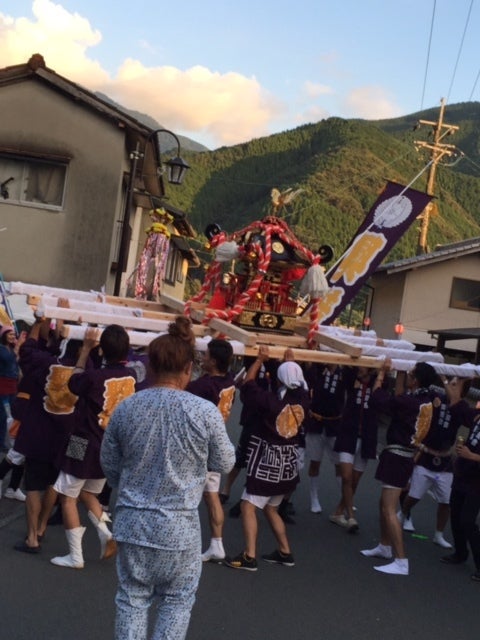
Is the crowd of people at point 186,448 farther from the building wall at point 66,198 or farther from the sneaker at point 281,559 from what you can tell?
the building wall at point 66,198

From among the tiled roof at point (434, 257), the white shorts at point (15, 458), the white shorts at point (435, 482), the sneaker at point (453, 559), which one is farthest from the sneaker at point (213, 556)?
the tiled roof at point (434, 257)

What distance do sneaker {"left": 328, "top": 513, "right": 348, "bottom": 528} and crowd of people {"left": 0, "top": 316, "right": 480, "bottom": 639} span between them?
0.7 inches

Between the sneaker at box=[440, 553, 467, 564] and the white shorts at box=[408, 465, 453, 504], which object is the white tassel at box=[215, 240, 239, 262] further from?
the sneaker at box=[440, 553, 467, 564]

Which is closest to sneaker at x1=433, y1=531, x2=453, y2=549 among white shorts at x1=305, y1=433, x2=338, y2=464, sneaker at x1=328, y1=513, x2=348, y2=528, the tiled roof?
sneaker at x1=328, y1=513, x2=348, y2=528

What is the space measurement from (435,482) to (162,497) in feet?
19.6

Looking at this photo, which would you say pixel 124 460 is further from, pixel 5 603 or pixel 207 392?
pixel 207 392

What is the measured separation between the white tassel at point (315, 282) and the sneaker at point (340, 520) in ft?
9.16

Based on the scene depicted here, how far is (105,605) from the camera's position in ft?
18.8

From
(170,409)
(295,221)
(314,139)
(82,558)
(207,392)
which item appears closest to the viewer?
(170,409)

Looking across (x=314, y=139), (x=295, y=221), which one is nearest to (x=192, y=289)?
(x=295, y=221)

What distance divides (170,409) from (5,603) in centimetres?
263

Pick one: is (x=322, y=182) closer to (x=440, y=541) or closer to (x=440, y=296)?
(x=440, y=296)

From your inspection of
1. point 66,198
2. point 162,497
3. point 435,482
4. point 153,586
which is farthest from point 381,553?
point 66,198

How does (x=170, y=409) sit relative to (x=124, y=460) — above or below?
above
